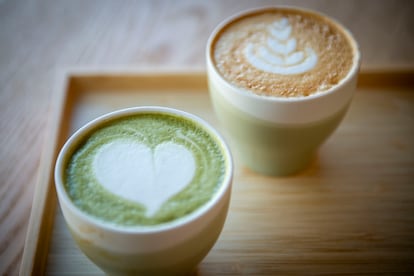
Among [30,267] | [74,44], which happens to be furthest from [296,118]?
[74,44]

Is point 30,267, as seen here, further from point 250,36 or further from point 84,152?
point 250,36

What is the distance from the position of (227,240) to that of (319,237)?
0.62ft

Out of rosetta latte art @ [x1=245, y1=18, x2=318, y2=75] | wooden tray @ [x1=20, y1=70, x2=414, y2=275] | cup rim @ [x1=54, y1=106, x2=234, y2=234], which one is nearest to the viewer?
cup rim @ [x1=54, y1=106, x2=234, y2=234]

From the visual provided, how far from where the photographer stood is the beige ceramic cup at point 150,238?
712mm

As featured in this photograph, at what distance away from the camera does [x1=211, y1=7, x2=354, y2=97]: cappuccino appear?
102cm

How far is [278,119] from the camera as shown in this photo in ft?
3.24

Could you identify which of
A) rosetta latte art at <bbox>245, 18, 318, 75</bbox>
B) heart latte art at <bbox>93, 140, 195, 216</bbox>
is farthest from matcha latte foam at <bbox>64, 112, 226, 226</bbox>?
rosetta latte art at <bbox>245, 18, 318, 75</bbox>

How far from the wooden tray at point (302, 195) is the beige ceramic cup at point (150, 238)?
18 centimetres

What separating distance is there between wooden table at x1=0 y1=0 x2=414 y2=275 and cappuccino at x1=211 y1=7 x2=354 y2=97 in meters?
0.24

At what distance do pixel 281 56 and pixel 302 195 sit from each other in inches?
12.3

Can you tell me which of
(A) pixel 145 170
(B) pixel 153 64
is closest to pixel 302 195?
(A) pixel 145 170

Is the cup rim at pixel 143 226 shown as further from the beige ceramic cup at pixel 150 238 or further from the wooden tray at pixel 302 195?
the wooden tray at pixel 302 195

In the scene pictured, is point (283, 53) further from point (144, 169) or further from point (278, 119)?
point (144, 169)

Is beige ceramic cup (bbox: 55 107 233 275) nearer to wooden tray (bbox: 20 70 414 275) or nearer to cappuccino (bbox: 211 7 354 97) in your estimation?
wooden tray (bbox: 20 70 414 275)
